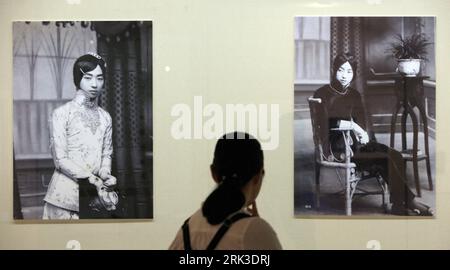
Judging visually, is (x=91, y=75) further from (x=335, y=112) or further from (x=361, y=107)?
(x=361, y=107)

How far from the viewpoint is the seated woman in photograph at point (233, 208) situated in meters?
2.12

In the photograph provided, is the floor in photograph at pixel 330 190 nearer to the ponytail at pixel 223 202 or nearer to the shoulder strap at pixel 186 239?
the ponytail at pixel 223 202

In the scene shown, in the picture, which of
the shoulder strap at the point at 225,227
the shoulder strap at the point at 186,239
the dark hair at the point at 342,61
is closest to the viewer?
the shoulder strap at the point at 225,227

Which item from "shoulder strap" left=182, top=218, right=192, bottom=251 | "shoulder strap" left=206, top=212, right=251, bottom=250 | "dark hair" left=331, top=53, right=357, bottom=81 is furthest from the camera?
"dark hair" left=331, top=53, right=357, bottom=81

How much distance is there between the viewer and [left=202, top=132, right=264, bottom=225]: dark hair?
219cm

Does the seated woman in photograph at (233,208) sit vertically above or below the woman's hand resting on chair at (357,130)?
below

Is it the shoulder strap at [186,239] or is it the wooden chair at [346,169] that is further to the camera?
the wooden chair at [346,169]

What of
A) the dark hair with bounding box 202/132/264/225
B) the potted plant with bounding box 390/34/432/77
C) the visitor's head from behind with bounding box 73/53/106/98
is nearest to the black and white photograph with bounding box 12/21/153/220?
the visitor's head from behind with bounding box 73/53/106/98

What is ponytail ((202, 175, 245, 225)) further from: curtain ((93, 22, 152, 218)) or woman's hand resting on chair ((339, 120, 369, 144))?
woman's hand resting on chair ((339, 120, 369, 144))

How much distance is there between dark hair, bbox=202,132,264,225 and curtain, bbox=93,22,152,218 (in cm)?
38

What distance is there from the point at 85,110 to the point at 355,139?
4.52 ft

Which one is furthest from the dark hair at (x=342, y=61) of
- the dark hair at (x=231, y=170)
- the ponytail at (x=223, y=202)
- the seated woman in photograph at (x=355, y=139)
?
the ponytail at (x=223, y=202)

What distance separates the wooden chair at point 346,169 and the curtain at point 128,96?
840 millimetres
